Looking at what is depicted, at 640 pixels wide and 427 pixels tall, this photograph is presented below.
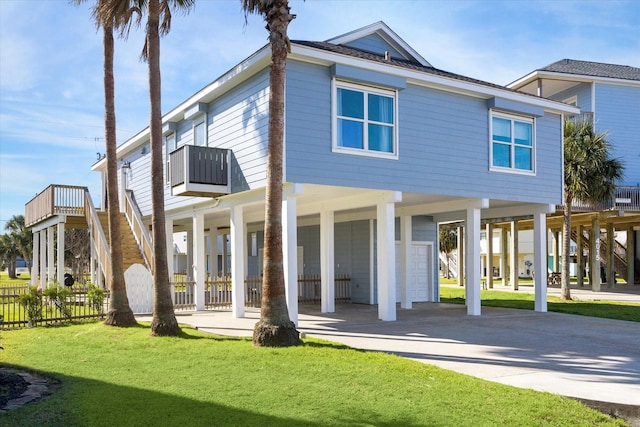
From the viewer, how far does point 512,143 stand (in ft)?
59.9

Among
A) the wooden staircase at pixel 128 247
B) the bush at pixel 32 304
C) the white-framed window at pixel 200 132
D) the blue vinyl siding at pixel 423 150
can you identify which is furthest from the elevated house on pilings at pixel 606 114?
the bush at pixel 32 304

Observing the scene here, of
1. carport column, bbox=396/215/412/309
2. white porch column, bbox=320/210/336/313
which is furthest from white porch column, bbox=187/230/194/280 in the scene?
carport column, bbox=396/215/412/309

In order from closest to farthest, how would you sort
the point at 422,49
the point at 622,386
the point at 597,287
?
the point at 622,386 < the point at 422,49 < the point at 597,287

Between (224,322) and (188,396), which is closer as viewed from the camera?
(188,396)

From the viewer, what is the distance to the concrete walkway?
346 inches

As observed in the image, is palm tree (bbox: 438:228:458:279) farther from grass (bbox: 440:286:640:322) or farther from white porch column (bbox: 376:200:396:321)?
white porch column (bbox: 376:200:396:321)

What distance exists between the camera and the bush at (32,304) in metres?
15.2

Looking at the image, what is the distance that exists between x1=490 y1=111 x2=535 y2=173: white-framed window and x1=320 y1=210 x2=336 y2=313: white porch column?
5.45 metres

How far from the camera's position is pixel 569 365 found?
32.7 feet

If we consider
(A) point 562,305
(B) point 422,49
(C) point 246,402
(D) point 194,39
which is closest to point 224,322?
(D) point 194,39

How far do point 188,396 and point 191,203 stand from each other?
12.0 meters

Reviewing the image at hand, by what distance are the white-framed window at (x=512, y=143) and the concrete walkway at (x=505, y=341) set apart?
189 inches

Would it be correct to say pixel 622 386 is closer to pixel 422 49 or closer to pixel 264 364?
pixel 264 364

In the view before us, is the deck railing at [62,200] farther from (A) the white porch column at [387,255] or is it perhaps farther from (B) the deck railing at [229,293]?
(A) the white porch column at [387,255]
